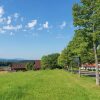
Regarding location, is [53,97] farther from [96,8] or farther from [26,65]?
[26,65]

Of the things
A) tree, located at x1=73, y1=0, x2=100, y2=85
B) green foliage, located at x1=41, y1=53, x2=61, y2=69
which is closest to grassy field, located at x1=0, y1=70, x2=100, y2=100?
tree, located at x1=73, y1=0, x2=100, y2=85

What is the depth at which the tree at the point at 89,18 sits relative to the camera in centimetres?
2911

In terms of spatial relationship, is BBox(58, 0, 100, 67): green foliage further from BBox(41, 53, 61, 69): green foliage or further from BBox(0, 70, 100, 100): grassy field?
BBox(41, 53, 61, 69): green foliage

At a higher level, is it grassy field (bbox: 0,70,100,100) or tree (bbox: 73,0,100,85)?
tree (bbox: 73,0,100,85)

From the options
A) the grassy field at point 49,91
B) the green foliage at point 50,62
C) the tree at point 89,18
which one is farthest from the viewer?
the green foliage at point 50,62

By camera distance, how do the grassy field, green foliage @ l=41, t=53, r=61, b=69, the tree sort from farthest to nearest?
1. green foliage @ l=41, t=53, r=61, b=69
2. the tree
3. the grassy field

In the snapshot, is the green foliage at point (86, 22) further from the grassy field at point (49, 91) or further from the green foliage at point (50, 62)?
the green foliage at point (50, 62)

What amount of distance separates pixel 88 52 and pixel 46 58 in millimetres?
121634

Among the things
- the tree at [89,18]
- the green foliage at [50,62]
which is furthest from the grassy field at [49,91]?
the green foliage at [50,62]

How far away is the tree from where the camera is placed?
2911cm

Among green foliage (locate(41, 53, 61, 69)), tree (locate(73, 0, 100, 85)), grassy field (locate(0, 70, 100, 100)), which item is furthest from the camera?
green foliage (locate(41, 53, 61, 69))

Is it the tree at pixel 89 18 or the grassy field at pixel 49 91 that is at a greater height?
the tree at pixel 89 18

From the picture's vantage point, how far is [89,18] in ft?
97.9

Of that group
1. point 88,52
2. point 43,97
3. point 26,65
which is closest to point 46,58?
point 26,65
